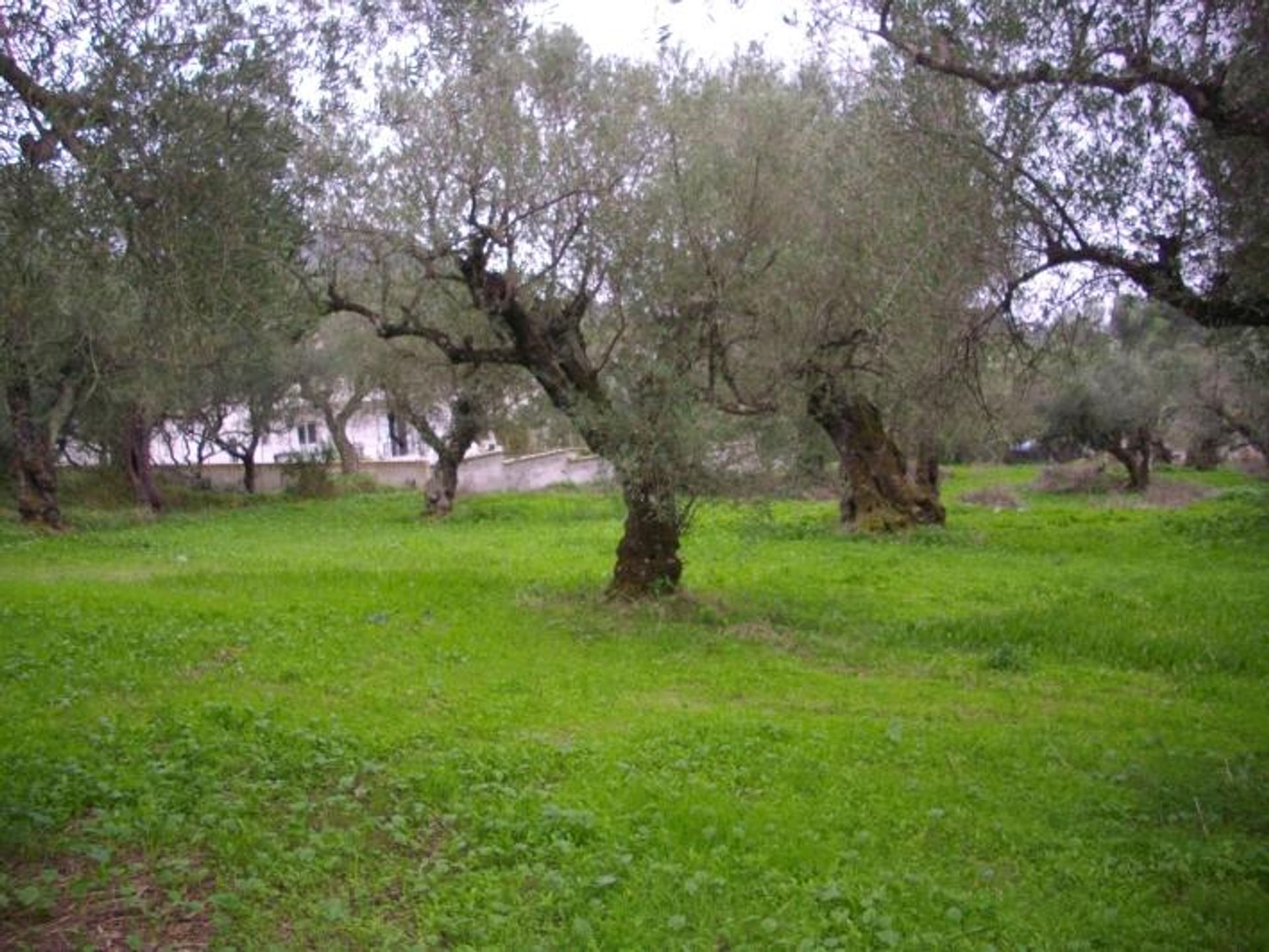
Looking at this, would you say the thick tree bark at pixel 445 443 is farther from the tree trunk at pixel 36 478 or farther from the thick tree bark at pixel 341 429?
the thick tree bark at pixel 341 429

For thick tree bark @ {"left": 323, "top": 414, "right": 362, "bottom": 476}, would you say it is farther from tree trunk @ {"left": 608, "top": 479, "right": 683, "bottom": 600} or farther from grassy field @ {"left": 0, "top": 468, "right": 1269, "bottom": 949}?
tree trunk @ {"left": 608, "top": 479, "right": 683, "bottom": 600}

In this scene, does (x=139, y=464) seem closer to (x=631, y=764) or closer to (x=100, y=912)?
(x=631, y=764)

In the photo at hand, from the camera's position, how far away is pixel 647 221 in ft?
43.7

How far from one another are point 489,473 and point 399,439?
5406mm

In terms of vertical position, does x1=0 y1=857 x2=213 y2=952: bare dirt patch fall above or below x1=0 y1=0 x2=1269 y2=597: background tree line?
below

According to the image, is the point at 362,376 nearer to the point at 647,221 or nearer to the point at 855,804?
the point at 647,221

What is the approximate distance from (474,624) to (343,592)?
284 centimetres

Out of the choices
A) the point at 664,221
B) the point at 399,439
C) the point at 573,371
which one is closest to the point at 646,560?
the point at 573,371

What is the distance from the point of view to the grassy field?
5.26 metres

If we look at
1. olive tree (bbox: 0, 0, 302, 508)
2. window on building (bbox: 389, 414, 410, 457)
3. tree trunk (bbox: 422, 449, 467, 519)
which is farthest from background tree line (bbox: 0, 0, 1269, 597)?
window on building (bbox: 389, 414, 410, 457)

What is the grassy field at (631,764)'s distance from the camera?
5.26m

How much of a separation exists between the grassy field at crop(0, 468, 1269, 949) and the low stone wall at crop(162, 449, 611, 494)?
91.0 feet

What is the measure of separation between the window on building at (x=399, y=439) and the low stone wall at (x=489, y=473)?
206cm

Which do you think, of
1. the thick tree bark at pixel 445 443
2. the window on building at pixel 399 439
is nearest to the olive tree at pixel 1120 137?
the thick tree bark at pixel 445 443
